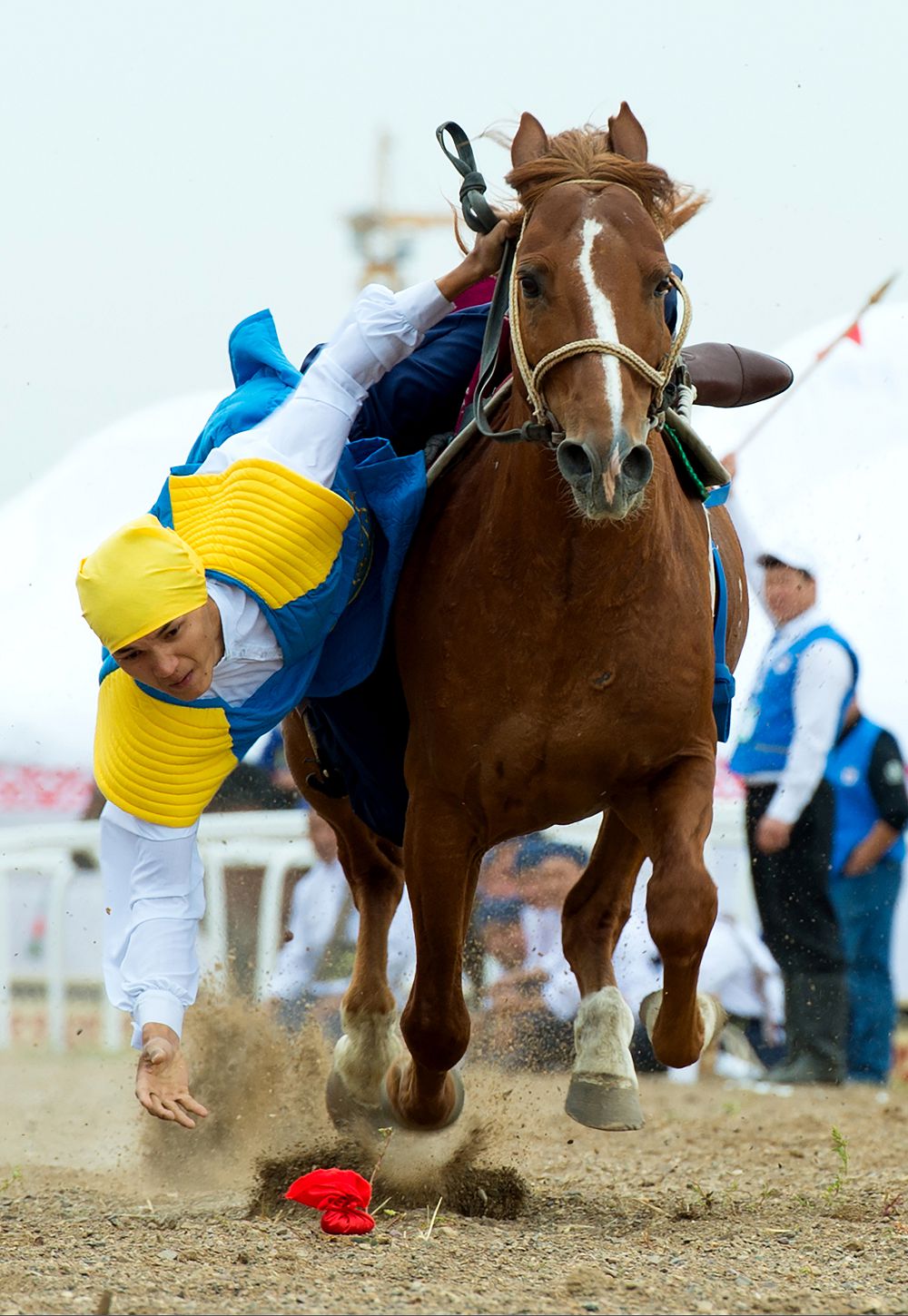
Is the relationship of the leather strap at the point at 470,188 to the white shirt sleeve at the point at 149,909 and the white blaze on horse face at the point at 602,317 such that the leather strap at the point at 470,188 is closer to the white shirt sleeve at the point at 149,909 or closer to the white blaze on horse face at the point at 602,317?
the white blaze on horse face at the point at 602,317

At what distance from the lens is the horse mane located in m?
3.48

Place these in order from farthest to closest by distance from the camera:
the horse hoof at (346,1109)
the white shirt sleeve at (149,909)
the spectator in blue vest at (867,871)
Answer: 1. the spectator in blue vest at (867,871)
2. the horse hoof at (346,1109)
3. the white shirt sleeve at (149,909)

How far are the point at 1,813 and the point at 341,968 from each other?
7.15ft

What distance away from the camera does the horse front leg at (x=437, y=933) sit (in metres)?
4.02

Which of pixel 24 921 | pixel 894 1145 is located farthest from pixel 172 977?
pixel 24 921

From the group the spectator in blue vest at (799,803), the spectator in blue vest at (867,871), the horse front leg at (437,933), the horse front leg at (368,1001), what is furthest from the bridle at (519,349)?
the spectator in blue vest at (867,871)

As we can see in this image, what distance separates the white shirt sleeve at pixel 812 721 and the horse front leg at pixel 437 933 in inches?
117

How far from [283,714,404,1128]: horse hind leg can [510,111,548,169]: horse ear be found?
2.12 metres

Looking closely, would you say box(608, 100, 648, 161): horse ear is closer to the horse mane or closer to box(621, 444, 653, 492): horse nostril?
the horse mane

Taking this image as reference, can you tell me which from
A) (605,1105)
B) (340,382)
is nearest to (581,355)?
(340,382)

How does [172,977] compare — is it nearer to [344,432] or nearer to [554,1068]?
[344,432]

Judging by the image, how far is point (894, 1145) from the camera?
5.78 metres

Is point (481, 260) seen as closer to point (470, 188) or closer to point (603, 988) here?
point (470, 188)

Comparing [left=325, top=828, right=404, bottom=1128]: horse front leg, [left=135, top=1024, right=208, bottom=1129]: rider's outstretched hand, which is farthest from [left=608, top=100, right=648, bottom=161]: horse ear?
[left=325, top=828, right=404, bottom=1128]: horse front leg
